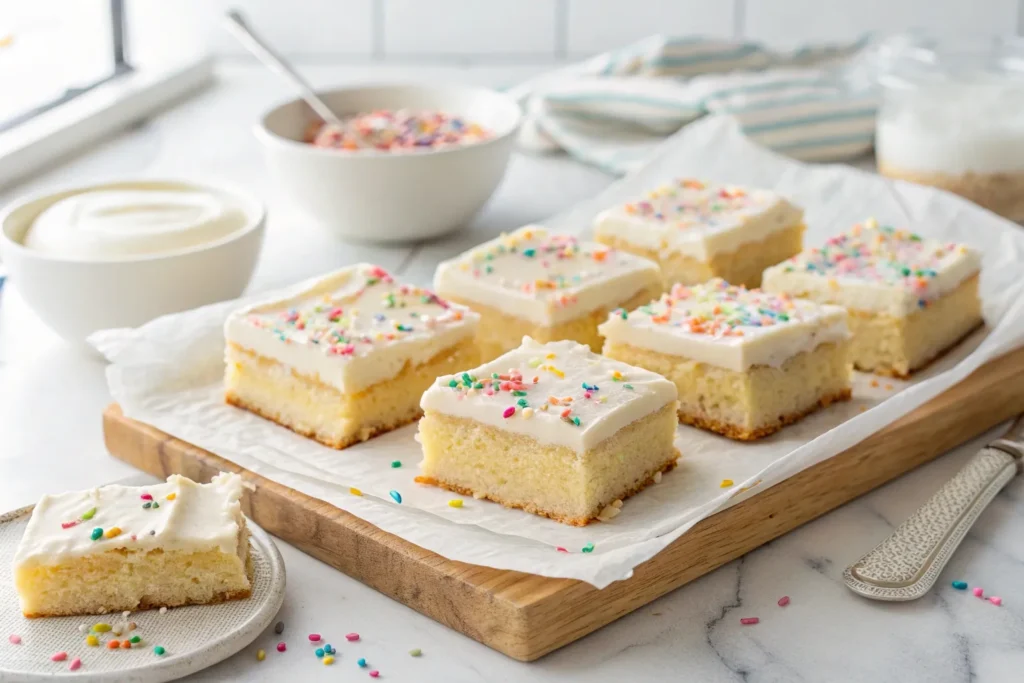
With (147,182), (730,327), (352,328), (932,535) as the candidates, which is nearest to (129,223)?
(147,182)

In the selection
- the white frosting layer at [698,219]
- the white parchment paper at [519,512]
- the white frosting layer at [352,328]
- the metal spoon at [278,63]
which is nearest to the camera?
the white parchment paper at [519,512]

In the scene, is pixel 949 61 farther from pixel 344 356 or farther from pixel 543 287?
pixel 344 356

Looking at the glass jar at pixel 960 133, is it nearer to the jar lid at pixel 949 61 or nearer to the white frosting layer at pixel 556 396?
the jar lid at pixel 949 61

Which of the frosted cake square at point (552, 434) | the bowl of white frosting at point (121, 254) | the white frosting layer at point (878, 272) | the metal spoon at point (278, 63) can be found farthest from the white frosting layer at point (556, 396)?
the metal spoon at point (278, 63)

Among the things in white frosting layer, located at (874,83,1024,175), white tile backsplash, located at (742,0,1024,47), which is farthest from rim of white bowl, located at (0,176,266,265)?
white tile backsplash, located at (742,0,1024,47)

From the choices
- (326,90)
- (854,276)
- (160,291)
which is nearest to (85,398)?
(160,291)
